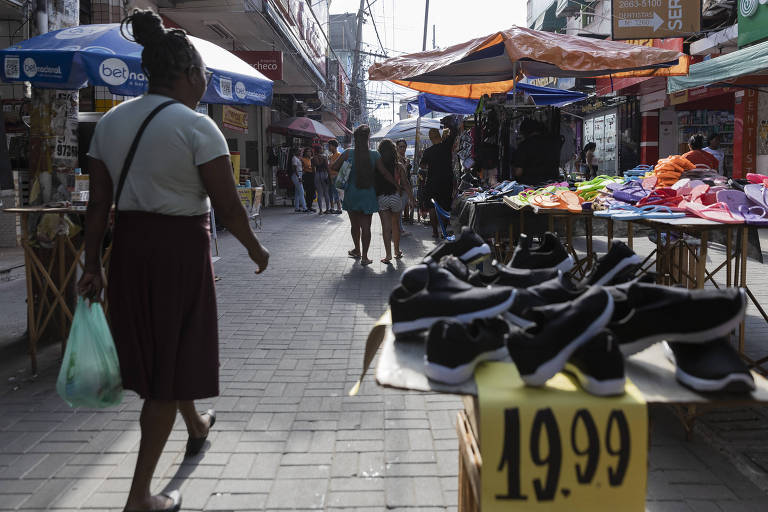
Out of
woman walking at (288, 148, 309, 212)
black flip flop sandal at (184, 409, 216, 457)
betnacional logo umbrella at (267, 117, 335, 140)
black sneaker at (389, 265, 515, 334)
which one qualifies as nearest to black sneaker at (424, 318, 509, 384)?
black sneaker at (389, 265, 515, 334)

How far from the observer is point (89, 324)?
2807mm

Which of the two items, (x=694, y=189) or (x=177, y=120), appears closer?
(x=177, y=120)

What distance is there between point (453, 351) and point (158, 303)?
1.49m

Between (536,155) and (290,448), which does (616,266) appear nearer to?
(290,448)

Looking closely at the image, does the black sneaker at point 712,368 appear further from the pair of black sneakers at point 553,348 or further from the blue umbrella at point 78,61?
the blue umbrella at point 78,61

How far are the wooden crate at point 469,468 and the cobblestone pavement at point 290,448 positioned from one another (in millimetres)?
793

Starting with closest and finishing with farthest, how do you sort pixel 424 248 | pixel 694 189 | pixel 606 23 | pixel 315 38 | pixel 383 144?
pixel 694 189 → pixel 383 144 → pixel 424 248 → pixel 606 23 → pixel 315 38

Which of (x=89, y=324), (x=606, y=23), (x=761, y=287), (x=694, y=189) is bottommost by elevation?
(x=761, y=287)

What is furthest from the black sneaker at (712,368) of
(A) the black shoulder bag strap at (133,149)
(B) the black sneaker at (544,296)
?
(A) the black shoulder bag strap at (133,149)

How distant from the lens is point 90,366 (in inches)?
108

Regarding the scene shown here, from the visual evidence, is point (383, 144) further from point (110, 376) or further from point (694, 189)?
point (110, 376)

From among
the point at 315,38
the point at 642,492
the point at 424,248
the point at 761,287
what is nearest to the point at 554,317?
the point at 642,492

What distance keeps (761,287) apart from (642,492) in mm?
6862

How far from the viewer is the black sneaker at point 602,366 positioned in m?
1.51
